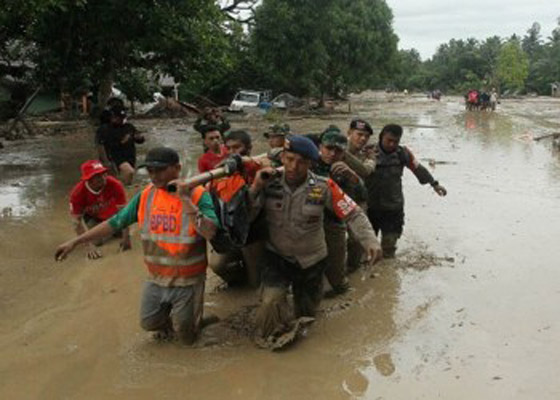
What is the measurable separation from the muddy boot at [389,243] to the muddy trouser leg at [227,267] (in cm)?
162

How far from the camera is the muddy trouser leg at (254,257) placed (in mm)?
4625

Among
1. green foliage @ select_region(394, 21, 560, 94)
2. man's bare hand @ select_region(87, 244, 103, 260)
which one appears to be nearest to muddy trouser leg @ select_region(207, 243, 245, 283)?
man's bare hand @ select_region(87, 244, 103, 260)

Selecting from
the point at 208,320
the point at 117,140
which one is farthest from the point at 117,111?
the point at 208,320

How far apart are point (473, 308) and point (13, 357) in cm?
345

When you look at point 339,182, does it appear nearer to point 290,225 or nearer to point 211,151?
point 290,225

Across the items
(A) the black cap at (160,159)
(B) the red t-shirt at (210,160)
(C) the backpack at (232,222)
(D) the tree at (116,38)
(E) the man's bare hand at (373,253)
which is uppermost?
(D) the tree at (116,38)

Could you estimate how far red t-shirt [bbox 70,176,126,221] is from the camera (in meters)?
6.28

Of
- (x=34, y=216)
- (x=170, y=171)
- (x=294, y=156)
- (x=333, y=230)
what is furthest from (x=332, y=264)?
(x=34, y=216)

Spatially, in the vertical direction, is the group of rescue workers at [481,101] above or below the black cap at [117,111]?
below

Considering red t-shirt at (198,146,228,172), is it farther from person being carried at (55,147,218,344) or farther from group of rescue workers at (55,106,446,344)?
person being carried at (55,147,218,344)

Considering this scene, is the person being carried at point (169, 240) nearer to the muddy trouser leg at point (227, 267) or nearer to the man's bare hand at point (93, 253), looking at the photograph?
the muddy trouser leg at point (227, 267)

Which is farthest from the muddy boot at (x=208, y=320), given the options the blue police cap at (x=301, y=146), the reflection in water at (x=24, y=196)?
the reflection in water at (x=24, y=196)

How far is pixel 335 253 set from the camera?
17.0ft

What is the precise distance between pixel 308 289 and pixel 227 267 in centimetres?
101
